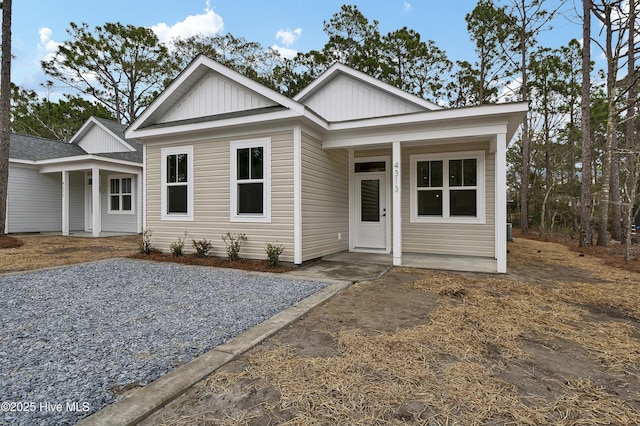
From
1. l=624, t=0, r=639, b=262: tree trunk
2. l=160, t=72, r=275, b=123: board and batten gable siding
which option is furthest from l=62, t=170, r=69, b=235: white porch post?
l=624, t=0, r=639, b=262: tree trunk

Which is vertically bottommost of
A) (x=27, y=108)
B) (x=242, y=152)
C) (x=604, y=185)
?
(x=604, y=185)

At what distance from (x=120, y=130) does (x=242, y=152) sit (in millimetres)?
11937

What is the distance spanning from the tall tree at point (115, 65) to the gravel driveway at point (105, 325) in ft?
66.5

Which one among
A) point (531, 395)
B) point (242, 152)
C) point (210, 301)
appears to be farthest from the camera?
point (242, 152)

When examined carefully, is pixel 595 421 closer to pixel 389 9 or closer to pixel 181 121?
pixel 181 121

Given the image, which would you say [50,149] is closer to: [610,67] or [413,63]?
[413,63]

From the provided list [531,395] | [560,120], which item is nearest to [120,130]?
[531,395]

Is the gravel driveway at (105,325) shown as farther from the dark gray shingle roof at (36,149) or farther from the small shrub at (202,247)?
the dark gray shingle roof at (36,149)

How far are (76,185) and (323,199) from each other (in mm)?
13145

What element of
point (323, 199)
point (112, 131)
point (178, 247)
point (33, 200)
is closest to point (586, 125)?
point (323, 199)

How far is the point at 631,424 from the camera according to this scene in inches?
68.5

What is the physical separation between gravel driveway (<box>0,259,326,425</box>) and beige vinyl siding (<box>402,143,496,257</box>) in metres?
3.90

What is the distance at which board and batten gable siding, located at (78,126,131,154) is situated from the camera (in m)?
14.8

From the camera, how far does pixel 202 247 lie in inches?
284
